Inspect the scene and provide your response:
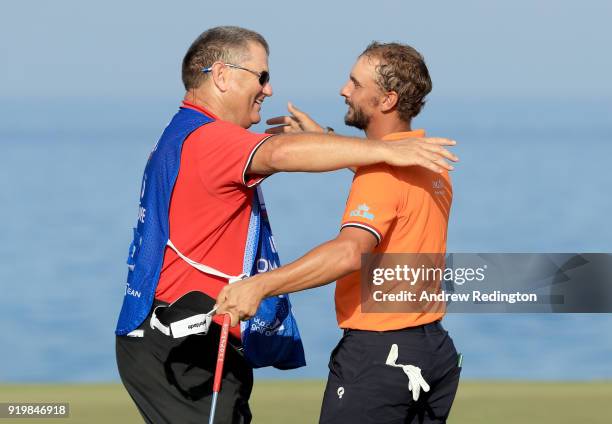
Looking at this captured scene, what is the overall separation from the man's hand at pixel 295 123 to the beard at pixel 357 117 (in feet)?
1.97

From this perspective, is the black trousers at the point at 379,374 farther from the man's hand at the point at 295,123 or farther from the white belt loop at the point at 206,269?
the man's hand at the point at 295,123

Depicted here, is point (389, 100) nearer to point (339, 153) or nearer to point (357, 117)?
point (357, 117)

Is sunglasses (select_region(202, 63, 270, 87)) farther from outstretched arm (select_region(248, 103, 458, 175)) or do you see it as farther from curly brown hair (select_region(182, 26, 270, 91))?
outstretched arm (select_region(248, 103, 458, 175))

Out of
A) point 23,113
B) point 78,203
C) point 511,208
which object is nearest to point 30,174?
point 78,203

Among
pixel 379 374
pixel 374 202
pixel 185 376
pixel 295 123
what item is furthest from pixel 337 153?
pixel 295 123

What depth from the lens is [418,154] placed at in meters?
4.46

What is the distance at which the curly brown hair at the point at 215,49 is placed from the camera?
5.02 metres

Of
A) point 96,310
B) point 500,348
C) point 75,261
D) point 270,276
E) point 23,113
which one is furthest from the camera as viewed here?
point 23,113

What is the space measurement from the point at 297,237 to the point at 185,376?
1175cm

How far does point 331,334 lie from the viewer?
11383 mm

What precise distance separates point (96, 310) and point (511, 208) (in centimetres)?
970

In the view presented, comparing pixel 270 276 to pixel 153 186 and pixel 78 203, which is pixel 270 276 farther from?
pixel 78 203

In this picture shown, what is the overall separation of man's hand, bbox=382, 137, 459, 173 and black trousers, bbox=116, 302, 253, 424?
0.95m

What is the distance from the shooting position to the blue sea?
10.7m
